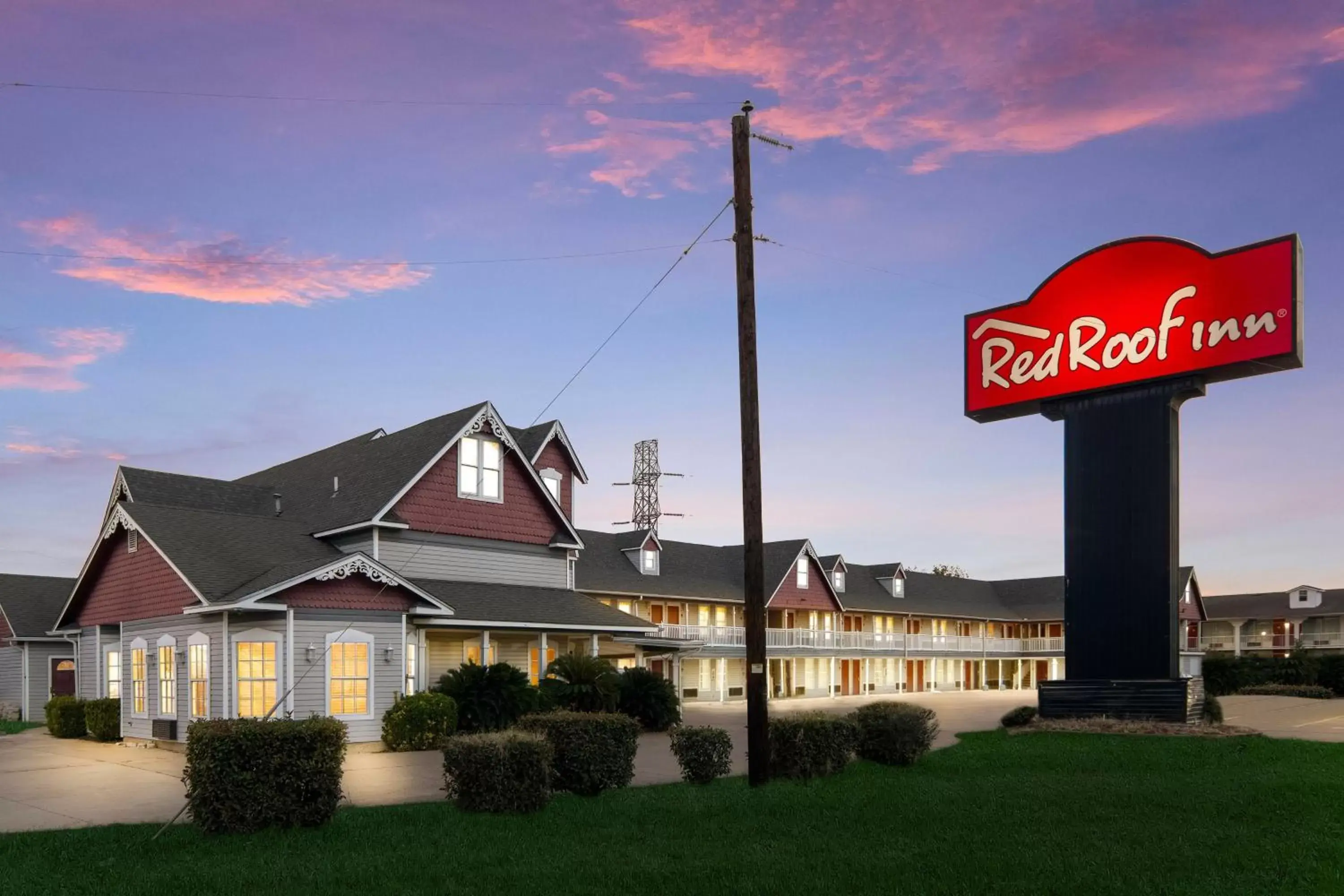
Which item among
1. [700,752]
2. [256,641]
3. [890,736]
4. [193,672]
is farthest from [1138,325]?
[193,672]

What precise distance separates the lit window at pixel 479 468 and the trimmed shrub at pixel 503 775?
18.5 m

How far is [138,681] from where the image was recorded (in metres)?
29.8

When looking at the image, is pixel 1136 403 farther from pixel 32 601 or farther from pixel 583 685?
pixel 32 601

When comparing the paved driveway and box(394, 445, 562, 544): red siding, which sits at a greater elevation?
box(394, 445, 562, 544): red siding

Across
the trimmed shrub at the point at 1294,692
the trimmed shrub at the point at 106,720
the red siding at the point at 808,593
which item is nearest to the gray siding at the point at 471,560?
the trimmed shrub at the point at 106,720

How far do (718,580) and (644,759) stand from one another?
3611 cm

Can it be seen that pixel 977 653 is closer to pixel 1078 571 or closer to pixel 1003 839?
pixel 1078 571

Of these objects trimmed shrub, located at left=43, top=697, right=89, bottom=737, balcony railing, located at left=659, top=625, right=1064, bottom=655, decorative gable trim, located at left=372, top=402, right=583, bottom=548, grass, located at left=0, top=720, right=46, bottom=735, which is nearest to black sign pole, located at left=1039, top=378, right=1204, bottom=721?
decorative gable trim, located at left=372, top=402, right=583, bottom=548

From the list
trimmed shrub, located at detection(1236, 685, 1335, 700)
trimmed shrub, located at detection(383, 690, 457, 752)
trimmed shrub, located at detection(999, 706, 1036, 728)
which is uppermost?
trimmed shrub, located at detection(383, 690, 457, 752)

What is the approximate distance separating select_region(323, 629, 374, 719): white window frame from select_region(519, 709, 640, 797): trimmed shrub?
1052 cm

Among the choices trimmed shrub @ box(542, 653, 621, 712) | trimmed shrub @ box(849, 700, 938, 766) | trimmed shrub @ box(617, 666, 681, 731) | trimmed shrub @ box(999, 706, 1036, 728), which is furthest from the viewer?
trimmed shrub @ box(617, 666, 681, 731)

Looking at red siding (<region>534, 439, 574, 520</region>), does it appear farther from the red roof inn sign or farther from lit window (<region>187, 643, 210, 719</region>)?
the red roof inn sign

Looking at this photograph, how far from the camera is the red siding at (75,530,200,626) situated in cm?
2792

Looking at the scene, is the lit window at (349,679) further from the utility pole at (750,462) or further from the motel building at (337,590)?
the utility pole at (750,462)
